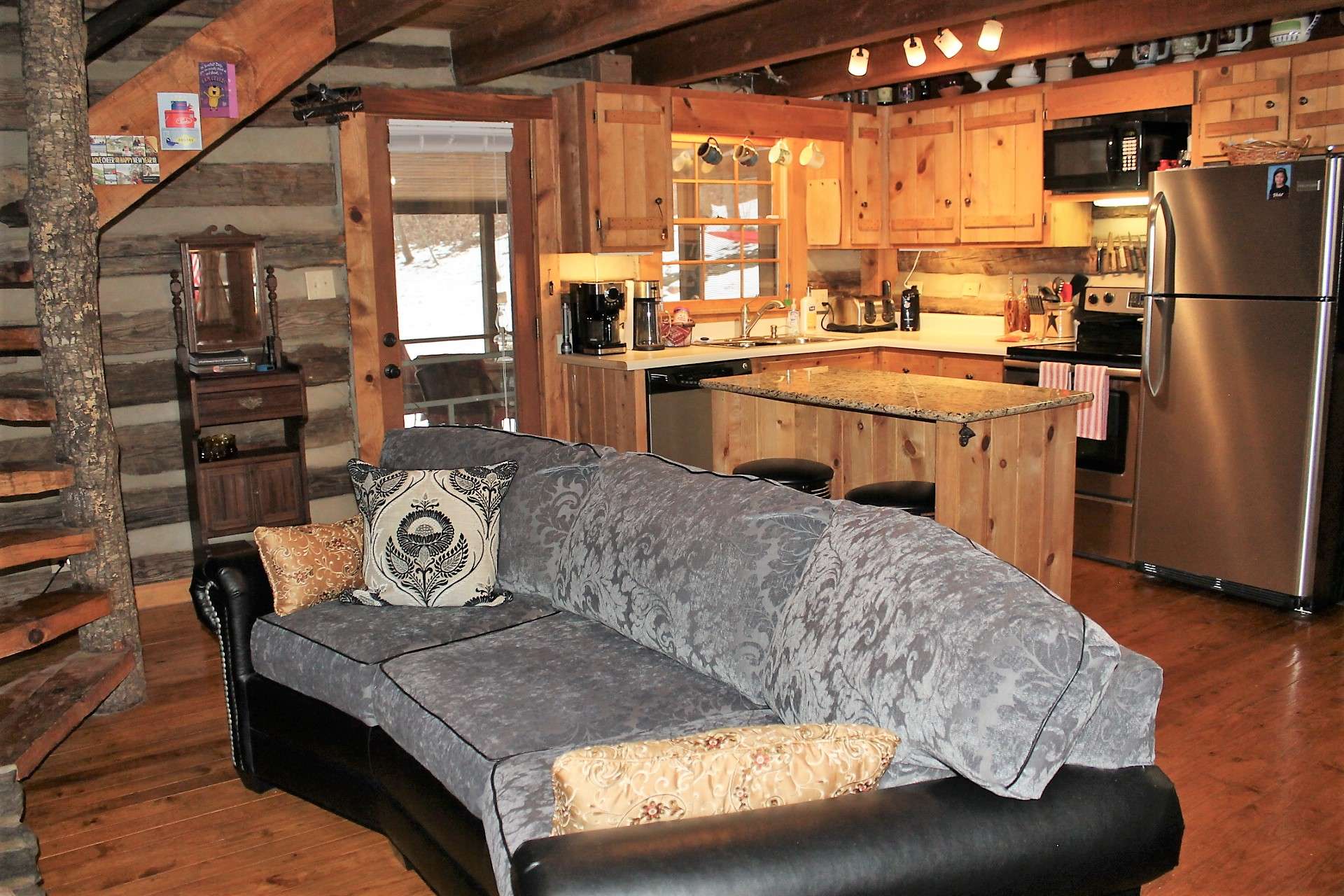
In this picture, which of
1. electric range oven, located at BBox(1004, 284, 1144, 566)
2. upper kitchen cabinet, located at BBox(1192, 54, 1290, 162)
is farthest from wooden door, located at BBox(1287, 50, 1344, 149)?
electric range oven, located at BBox(1004, 284, 1144, 566)

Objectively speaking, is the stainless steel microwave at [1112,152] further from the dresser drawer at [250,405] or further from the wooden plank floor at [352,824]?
the dresser drawer at [250,405]

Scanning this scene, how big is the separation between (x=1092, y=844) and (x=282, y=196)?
435 centimetres

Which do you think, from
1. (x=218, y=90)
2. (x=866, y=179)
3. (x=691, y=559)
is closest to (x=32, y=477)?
(x=218, y=90)

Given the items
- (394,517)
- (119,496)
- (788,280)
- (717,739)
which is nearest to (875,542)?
(717,739)

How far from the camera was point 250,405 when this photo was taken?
4621 millimetres

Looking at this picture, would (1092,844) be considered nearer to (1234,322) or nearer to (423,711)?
(423,711)

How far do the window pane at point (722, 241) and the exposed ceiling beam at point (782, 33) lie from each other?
88 cm

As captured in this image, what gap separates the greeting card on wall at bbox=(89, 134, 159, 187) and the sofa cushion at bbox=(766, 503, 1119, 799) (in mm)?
3292

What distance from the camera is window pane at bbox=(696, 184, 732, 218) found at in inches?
247

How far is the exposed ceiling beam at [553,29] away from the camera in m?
3.90

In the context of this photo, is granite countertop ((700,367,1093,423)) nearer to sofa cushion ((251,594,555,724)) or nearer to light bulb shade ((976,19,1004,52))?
sofa cushion ((251,594,555,724))

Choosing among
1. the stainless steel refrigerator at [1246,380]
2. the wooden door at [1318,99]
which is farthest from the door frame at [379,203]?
the wooden door at [1318,99]

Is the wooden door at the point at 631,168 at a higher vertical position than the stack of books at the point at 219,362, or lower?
higher

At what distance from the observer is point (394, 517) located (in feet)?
10.6
